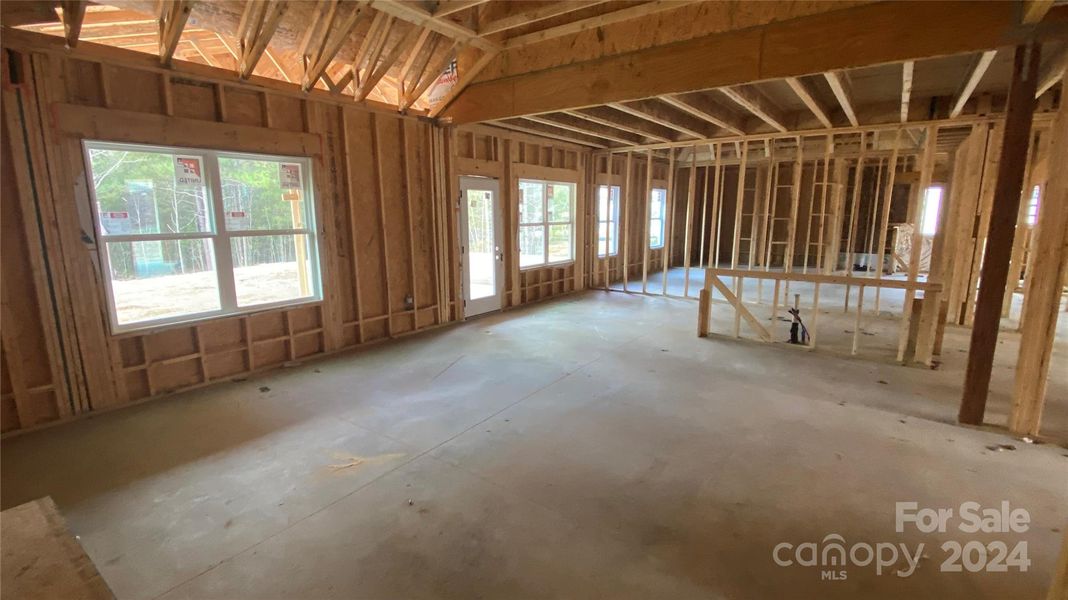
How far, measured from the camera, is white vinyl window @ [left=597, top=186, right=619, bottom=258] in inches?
376

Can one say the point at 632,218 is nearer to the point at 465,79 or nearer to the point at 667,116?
the point at 667,116

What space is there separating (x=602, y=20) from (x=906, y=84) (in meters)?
3.15

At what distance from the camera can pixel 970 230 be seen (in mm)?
6672

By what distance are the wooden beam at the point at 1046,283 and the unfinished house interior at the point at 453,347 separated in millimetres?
20

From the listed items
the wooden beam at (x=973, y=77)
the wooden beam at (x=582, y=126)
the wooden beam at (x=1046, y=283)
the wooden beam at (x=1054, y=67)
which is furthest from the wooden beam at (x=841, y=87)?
the wooden beam at (x=582, y=126)

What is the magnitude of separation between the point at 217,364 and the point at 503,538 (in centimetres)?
384

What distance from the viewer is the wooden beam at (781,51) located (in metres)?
3.12

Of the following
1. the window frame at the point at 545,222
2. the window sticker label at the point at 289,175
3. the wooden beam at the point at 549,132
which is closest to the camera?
the window sticker label at the point at 289,175

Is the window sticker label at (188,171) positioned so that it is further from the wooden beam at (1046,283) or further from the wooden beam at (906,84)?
the wooden beam at (1046,283)

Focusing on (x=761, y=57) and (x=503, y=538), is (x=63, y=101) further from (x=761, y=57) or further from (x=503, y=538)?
(x=761, y=57)

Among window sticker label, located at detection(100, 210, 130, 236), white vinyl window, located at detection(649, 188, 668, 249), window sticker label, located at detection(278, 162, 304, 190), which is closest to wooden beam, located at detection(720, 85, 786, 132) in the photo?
window sticker label, located at detection(278, 162, 304, 190)

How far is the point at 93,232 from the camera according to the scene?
3.85 meters

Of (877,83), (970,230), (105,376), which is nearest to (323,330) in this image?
(105,376)

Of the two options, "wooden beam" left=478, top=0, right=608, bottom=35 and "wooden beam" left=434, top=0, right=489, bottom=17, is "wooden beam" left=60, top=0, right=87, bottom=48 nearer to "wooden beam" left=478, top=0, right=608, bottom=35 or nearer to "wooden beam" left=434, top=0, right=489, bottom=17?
"wooden beam" left=434, top=0, right=489, bottom=17
